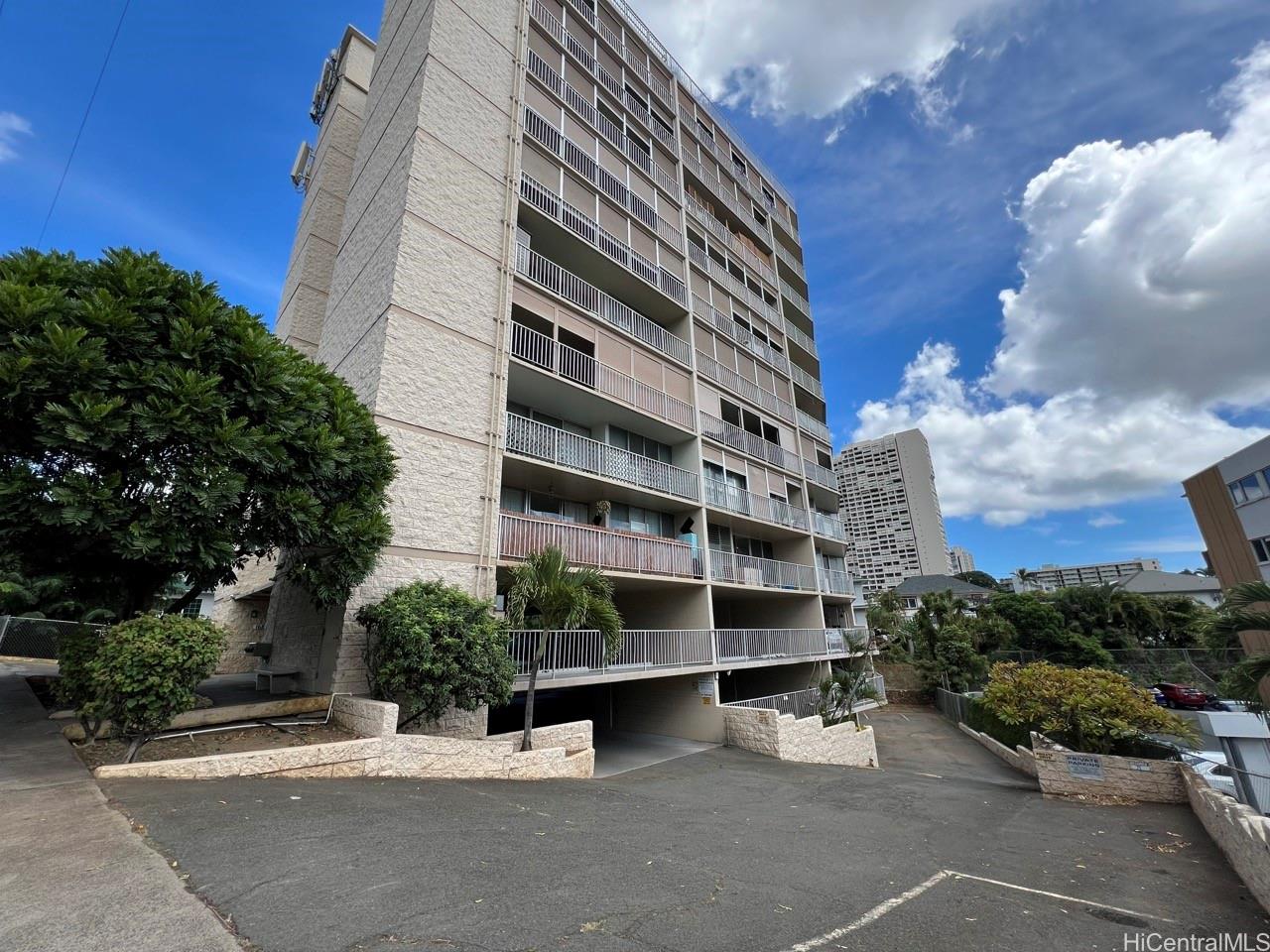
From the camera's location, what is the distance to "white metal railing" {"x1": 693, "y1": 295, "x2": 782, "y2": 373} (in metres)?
19.4

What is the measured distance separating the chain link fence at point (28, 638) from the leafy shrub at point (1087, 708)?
28.8m

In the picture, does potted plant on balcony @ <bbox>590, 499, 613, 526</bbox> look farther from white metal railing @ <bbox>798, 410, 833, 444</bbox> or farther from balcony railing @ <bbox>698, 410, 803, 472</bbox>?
white metal railing @ <bbox>798, 410, 833, 444</bbox>

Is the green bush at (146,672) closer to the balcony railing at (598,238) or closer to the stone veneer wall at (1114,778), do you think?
the balcony railing at (598,238)

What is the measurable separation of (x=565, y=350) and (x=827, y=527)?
48.0 feet

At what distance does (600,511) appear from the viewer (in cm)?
1372

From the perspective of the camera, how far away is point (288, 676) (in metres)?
10.2

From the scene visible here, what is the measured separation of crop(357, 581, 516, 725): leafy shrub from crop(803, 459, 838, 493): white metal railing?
55.7 feet

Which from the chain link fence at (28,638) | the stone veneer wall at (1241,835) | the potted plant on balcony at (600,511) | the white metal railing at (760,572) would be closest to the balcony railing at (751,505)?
the white metal railing at (760,572)

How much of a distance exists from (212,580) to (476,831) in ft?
17.6

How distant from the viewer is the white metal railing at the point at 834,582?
20922mm

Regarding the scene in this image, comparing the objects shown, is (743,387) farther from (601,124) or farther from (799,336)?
(601,124)

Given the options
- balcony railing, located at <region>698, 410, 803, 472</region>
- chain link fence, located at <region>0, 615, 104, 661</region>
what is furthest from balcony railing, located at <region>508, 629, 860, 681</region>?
chain link fence, located at <region>0, 615, 104, 661</region>

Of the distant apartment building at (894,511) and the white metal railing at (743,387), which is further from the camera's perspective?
the distant apartment building at (894,511)

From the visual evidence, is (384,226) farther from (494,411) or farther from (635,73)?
(635,73)
